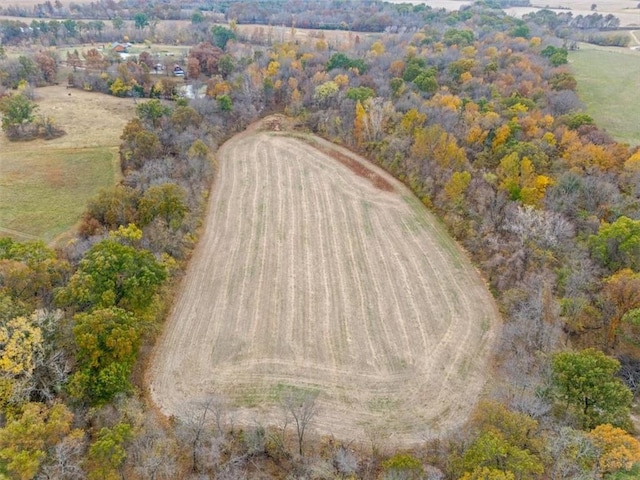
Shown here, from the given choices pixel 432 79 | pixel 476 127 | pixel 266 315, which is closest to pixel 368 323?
pixel 266 315

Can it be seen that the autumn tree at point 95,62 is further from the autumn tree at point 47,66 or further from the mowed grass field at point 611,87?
the mowed grass field at point 611,87

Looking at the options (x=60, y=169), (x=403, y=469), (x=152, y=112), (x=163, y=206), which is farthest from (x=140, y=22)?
(x=403, y=469)

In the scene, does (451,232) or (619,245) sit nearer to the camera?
(619,245)

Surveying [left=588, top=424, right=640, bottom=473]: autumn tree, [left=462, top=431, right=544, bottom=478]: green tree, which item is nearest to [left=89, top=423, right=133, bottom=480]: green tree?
[left=462, top=431, right=544, bottom=478]: green tree

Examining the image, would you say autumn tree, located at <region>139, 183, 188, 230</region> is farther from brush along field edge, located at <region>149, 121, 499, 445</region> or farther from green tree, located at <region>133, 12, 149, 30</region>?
green tree, located at <region>133, 12, 149, 30</region>

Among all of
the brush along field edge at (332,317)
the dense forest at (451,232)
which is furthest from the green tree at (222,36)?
the brush along field edge at (332,317)

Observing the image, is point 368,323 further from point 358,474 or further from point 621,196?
point 621,196

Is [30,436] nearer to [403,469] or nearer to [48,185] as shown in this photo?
[403,469]
